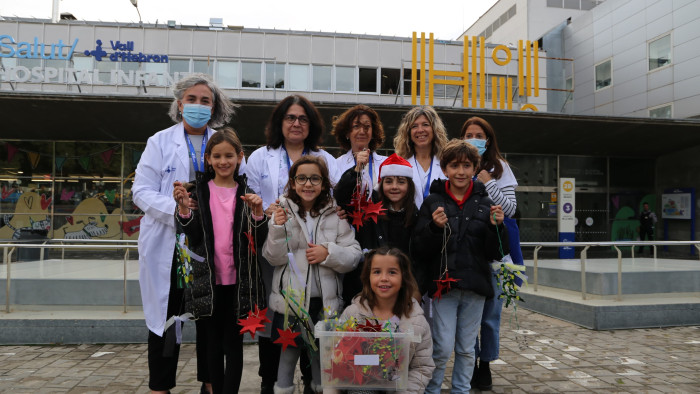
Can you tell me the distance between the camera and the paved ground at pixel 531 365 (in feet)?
12.8

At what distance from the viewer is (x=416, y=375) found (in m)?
2.85

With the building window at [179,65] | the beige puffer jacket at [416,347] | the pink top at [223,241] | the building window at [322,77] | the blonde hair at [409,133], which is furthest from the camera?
the building window at [322,77]

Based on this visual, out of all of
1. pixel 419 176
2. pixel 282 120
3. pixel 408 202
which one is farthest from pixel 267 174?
pixel 419 176

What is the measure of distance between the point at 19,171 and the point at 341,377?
16953mm

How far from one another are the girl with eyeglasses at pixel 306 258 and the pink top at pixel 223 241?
9.1 inches

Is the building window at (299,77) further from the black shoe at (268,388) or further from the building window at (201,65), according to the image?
the black shoe at (268,388)

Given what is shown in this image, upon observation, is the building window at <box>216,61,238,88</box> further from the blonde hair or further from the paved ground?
the blonde hair

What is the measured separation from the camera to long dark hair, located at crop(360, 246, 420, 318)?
2992 mm

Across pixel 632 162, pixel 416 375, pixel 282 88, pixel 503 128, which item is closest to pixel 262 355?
pixel 416 375

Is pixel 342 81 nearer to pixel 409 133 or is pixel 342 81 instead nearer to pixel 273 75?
pixel 273 75

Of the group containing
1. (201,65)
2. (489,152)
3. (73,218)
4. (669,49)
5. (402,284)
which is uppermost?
(669,49)

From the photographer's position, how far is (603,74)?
24250 millimetres

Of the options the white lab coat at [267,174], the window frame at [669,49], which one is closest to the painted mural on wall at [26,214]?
the white lab coat at [267,174]

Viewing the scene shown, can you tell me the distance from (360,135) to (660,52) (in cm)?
2284
